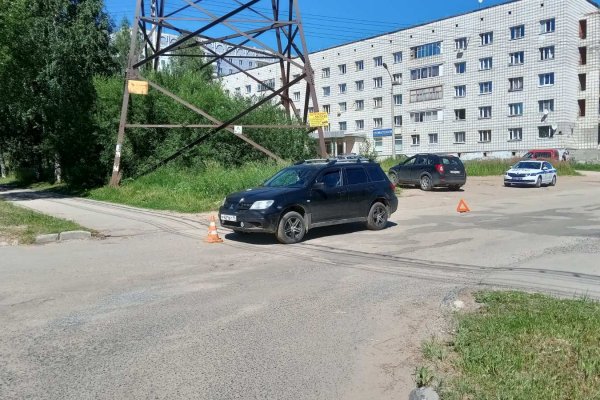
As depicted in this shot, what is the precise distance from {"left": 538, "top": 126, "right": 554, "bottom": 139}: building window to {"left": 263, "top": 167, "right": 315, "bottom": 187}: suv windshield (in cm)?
4822

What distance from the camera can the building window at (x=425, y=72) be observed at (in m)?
62.4

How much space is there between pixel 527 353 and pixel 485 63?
5904cm

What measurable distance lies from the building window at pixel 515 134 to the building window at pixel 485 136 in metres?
2.28

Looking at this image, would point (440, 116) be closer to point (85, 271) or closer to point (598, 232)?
point (598, 232)

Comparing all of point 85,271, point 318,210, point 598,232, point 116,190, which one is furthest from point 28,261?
point 116,190

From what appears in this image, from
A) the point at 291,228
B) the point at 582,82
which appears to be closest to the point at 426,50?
the point at 582,82

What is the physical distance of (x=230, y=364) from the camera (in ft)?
14.2

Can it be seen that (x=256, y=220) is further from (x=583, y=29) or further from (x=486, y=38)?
(x=583, y=29)

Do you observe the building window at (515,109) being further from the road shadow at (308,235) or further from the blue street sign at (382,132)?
the road shadow at (308,235)

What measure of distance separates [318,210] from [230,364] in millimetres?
7201

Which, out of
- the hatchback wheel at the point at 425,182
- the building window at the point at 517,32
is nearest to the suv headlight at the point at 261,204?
the hatchback wheel at the point at 425,182

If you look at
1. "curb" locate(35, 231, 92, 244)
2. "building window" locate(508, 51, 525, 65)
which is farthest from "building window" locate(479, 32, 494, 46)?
"curb" locate(35, 231, 92, 244)

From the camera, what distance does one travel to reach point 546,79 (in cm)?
5344

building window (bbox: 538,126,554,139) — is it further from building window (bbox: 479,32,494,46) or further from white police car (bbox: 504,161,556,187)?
white police car (bbox: 504,161,556,187)
